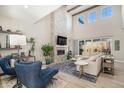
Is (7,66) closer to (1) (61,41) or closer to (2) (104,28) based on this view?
(1) (61,41)

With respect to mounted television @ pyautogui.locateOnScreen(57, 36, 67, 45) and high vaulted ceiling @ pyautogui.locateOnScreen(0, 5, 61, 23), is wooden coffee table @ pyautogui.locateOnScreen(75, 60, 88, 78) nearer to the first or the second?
mounted television @ pyautogui.locateOnScreen(57, 36, 67, 45)

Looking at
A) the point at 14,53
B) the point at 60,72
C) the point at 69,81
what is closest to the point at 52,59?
the point at 60,72

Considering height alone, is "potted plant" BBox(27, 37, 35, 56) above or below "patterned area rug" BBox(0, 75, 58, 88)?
above

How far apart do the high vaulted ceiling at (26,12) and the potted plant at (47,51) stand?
0.80 metres

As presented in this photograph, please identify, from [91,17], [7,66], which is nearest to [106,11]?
[91,17]

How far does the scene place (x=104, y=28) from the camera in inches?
118

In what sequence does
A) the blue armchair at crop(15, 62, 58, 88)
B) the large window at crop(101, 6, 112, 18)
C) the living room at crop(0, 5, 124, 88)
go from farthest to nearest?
the large window at crop(101, 6, 112, 18)
the living room at crop(0, 5, 124, 88)
the blue armchair at crop(15, 62, 58, 88)

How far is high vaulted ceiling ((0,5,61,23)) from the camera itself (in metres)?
2.65

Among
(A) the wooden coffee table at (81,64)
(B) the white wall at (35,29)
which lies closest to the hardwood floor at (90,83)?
(A) the wooden coffee table at (81,64)

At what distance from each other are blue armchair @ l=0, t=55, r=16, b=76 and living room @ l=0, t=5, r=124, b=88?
3 centimetres

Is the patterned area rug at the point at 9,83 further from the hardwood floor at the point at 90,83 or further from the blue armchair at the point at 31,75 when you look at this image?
the blue armchair at the point at 31,75

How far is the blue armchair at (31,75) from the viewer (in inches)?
88.0

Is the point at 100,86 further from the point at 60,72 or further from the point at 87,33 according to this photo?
the point at 87,33

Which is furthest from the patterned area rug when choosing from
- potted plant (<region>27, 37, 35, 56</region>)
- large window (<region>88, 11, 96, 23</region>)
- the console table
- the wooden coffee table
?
large window (<region>88, 11, 96, 23</region>)
